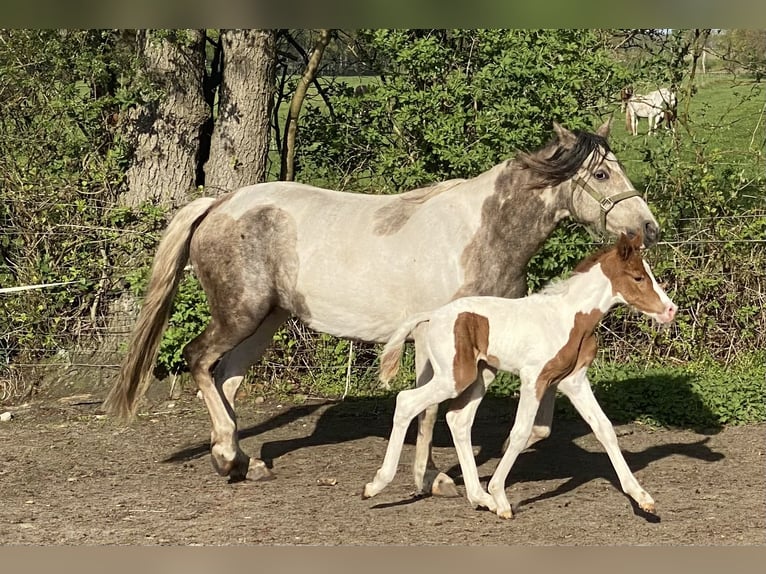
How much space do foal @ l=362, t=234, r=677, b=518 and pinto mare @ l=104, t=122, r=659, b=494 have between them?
1.65ft

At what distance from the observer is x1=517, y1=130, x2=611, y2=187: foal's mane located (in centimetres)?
622

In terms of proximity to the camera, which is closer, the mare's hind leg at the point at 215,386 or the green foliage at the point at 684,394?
the mare's hind leg at the point at 215,386

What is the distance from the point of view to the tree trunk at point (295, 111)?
391 inches

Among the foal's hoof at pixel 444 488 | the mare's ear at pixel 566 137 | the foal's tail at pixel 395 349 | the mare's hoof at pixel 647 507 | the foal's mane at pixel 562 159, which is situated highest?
the mare's ear at pixel 566 137

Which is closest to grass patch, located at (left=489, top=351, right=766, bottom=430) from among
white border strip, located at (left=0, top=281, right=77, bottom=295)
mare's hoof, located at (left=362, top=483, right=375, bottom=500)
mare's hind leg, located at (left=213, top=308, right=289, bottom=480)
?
mare's hind leg, located at (left=213, top=308, right=289, bottom=480)

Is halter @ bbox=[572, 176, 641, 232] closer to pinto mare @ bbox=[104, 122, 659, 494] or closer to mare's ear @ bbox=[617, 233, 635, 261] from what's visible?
pinto mare @ bbox=[104, 122, 659, 494]

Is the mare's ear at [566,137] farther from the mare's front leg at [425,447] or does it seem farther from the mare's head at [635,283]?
the mare's front leg at [425,447]

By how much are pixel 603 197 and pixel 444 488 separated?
6.37 ft

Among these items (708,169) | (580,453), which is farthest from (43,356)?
(708,169)

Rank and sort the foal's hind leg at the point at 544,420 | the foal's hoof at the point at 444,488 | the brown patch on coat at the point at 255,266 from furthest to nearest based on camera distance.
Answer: the brown patch on coat at the point at 255,266
the foal's hind leg at the point at 544,420
the foal's hoof at the point at 444,488

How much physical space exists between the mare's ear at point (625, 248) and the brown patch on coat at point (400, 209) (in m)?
1.44

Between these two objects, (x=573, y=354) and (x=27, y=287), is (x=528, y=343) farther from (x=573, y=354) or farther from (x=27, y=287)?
(x=27, y=287)

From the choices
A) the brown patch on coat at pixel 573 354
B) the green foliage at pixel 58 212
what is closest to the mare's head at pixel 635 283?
the brown patch on coat at pixel 573 354

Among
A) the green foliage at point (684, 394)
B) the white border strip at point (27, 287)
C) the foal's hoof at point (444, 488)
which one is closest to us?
the foal's hoof at point (444, 488)
